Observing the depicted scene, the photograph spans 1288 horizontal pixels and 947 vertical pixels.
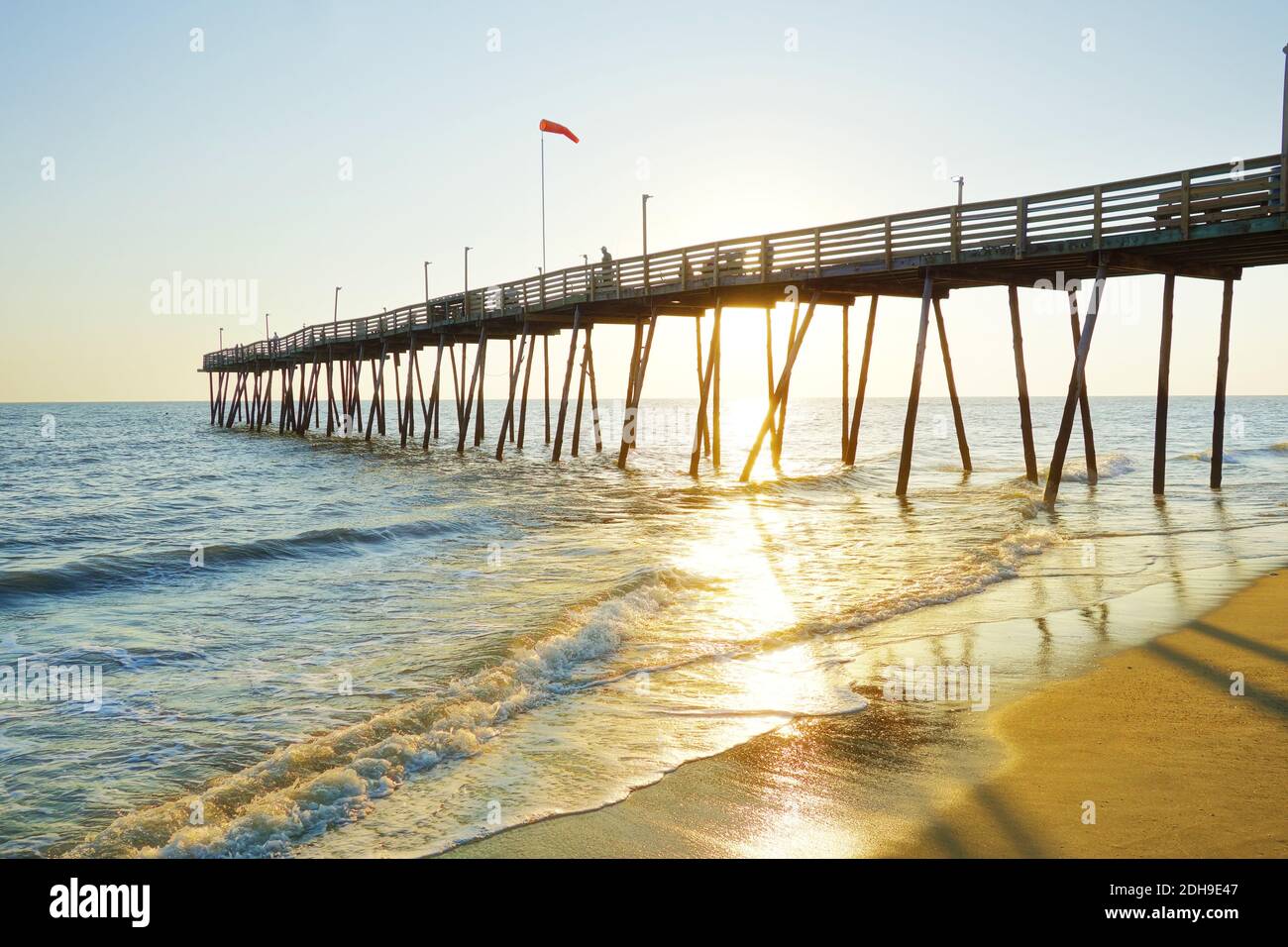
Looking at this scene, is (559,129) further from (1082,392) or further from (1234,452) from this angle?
(1234,452)

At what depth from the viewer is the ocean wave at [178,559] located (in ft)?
45.0

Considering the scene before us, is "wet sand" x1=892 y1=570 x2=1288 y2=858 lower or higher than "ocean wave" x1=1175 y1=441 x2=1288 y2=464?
lower

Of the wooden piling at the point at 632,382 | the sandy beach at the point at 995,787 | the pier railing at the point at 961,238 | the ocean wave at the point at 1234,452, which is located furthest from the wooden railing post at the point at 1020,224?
the ocean wave at the point at 1234,452

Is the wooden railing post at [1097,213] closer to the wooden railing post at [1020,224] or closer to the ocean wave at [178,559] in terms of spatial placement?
the wooden railing post at [1020,224]

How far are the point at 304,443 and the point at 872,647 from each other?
Answer: 170ft

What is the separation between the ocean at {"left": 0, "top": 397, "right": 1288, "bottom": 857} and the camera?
18.3 feet

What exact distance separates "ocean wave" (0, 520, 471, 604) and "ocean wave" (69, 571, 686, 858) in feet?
27.9

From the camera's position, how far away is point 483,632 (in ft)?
31.7

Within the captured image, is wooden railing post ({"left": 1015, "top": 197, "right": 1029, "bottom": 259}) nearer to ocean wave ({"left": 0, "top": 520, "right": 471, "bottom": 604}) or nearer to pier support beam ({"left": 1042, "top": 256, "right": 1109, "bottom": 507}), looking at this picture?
pier support beam ({"left": 1042, "top": 256, "right": 1109, "bottom": 507})

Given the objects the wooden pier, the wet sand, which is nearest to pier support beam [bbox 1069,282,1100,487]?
the wooden pier

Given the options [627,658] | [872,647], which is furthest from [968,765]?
[627,658]

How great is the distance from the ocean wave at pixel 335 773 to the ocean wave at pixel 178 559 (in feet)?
27.9

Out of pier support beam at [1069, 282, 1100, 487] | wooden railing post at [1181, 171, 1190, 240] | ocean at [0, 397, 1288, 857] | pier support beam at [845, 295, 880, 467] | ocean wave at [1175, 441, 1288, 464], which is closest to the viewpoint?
ocean at [0, 397, 1288, 857]
